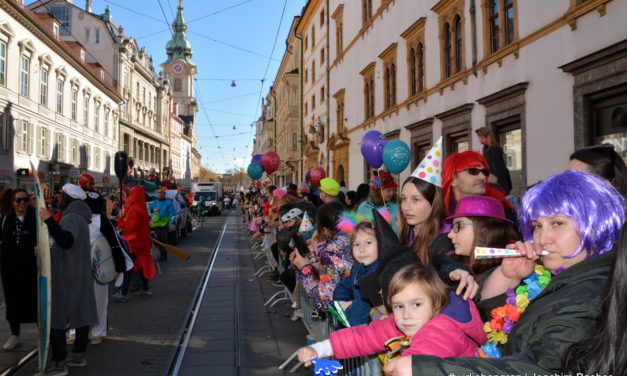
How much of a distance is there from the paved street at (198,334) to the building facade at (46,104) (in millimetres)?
19941

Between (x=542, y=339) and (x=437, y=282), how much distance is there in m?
0.84

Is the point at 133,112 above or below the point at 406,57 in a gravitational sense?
above

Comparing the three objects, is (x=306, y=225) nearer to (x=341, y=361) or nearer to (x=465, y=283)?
(x=341, y=361)

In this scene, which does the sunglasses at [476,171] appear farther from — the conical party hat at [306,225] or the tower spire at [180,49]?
the tower spire at [180,49]

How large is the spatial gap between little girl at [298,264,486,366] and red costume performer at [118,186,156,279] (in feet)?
21.7

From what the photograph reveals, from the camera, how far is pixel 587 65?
866 centimetres

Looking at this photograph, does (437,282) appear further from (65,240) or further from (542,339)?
(65,240)

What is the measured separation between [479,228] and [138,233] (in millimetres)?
7035

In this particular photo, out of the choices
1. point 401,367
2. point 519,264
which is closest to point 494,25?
point 519,264

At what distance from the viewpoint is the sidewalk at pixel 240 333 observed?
5083 millimetres

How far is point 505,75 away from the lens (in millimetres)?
11367

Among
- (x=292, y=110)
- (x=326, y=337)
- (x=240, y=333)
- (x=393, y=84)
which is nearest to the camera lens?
(x=326, y=337)

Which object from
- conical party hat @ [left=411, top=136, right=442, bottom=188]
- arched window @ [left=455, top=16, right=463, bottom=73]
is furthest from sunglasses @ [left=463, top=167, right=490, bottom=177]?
arched window @ [left=455, top=16, right=463, bottom=73]

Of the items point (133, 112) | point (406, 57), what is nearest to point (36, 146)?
point (406, 57)
